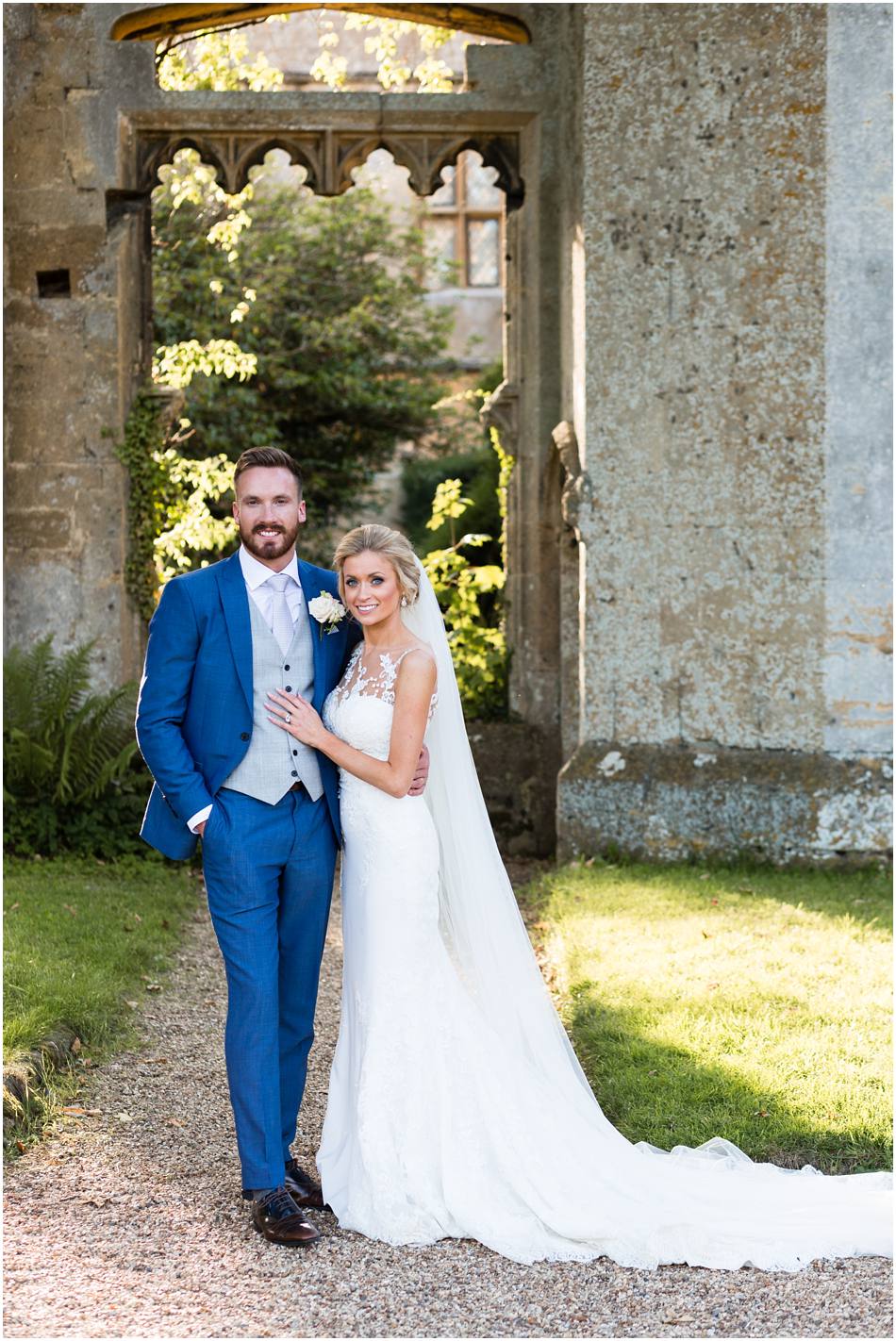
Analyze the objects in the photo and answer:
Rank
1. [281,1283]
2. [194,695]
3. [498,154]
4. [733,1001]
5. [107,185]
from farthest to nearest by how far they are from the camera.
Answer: [498,154] → [107,185] → [733,1001] → [194,695] → [281,1283]

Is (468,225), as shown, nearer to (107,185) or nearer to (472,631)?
(472,631)

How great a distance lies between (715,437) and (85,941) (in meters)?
3.99

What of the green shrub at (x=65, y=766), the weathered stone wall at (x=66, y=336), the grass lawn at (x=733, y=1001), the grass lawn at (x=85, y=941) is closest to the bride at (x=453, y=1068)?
the grass lawn at (x=733, y=1001)

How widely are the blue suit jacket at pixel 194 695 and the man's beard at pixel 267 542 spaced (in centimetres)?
8

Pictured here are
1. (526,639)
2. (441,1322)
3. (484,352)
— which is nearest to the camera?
(441,1322)

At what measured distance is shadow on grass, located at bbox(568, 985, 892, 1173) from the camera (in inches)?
151

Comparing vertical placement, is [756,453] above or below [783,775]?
above

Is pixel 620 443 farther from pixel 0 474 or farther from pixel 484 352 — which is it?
pixel 484 352

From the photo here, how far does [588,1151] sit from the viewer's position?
12.0ft

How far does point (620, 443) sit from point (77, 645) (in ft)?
11.8

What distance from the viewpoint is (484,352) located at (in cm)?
1898

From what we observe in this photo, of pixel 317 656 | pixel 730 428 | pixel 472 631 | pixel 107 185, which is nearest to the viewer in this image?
pixel 317 656

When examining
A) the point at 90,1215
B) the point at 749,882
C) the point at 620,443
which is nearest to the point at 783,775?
the point at 749,882

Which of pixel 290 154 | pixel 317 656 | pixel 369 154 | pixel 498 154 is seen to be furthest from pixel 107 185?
pixel 317 656
